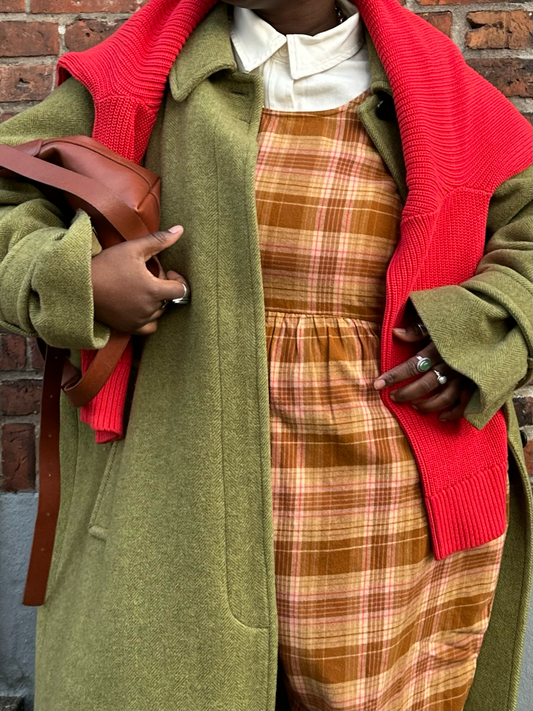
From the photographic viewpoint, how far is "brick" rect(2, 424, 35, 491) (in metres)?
1.63

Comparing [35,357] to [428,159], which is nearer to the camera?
[428,159]

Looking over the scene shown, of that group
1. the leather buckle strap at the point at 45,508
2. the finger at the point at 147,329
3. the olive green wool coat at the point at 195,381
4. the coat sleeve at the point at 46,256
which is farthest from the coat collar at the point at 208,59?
the leather buckle strap at the point at 45,508

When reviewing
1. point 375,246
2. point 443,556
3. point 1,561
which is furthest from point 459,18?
point 1,561

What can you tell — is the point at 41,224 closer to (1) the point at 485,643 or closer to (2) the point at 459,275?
(2) the point at 459,275

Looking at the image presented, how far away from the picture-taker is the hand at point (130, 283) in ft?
3.27

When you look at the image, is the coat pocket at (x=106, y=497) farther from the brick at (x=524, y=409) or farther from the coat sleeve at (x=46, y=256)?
the brick at (x=524, y=409)

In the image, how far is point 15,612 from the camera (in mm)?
1712

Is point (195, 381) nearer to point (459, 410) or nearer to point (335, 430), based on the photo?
point (335, 430)

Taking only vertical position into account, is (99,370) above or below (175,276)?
below

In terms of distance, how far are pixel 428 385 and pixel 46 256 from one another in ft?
2.04

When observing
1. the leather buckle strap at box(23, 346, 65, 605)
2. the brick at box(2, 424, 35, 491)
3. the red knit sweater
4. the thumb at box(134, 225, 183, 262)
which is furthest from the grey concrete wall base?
the thumb at box(134, 225, 183, 262)

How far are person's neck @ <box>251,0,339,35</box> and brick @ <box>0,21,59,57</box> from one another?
0.57 m

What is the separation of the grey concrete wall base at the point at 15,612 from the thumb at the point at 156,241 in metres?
0.92

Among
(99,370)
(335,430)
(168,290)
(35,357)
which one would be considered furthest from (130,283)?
(35,357)
